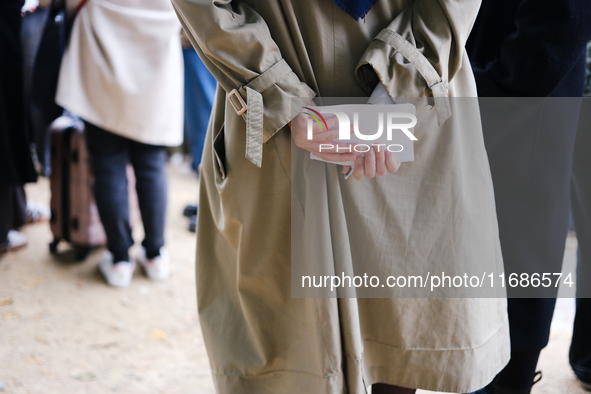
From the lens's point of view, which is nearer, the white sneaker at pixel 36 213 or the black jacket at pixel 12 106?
the black jacket at pixel 12 106

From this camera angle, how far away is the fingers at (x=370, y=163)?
0.90 metres

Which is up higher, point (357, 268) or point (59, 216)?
point (357, 268)

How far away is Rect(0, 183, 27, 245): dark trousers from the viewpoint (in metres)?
2.51

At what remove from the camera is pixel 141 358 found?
1805mm

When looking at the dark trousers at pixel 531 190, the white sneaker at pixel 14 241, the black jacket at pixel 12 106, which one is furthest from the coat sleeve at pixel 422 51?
the white sneaker at pixel 14 241

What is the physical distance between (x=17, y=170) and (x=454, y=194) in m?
2.17

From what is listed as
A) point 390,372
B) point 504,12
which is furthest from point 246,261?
point 504,12

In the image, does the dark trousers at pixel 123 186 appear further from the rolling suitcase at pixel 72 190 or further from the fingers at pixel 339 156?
the fingers at pixel 339 156

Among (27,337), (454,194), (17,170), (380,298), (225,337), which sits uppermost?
(454,194)

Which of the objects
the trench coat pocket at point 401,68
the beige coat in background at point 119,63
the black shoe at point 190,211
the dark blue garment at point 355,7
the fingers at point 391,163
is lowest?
the black shoe at point 190,211

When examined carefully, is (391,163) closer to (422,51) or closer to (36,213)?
(422,51)

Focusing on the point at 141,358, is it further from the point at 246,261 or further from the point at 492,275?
the point at 492,275

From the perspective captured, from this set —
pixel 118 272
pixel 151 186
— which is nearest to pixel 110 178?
pixel 151 186

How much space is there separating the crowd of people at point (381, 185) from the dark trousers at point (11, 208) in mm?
1877
